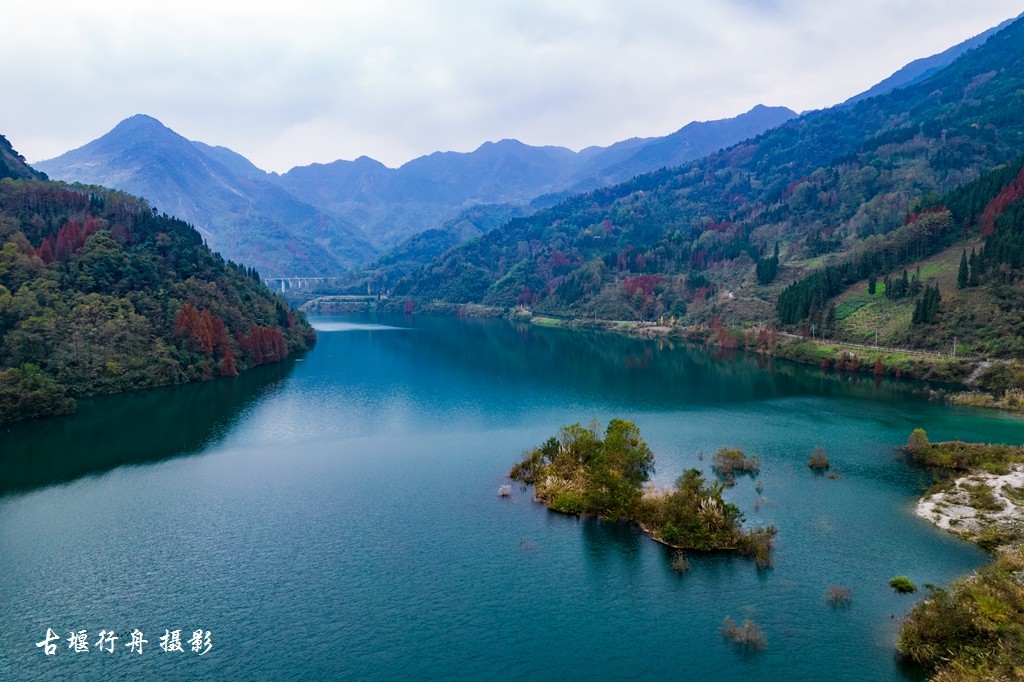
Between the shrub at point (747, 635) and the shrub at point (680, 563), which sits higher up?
the shrub at point (680, 563)

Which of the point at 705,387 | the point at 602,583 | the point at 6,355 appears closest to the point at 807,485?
the point at 602,583

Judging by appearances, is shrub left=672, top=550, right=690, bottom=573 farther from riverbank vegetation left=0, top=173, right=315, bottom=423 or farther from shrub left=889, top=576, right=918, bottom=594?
riverbank vegetation left=0, top=173, right=315, bottom=423

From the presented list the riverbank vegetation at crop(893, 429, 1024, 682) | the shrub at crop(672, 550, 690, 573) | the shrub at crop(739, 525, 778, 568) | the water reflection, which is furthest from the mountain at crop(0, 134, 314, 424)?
the riverbank vegetation at crop(893, 429, 1024, 682)

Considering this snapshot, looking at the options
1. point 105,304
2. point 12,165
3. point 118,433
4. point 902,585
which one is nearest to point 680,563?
point 902,585

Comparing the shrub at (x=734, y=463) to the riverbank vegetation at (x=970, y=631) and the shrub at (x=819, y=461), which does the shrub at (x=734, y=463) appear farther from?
the riverbank vegetation at (x=970, y=631)

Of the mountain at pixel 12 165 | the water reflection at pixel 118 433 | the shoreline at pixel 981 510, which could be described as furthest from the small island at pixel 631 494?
the mountain at pixel 12 165

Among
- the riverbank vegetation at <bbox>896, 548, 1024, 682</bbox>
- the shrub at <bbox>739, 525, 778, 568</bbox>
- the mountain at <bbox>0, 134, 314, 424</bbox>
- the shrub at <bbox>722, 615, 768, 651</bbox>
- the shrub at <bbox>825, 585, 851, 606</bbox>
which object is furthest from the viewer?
the mountain at <bbox>0, 134, 314, 424</bbox>
